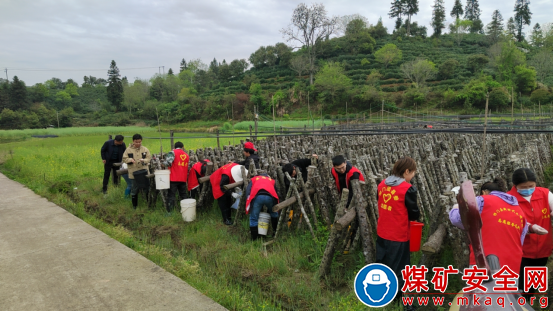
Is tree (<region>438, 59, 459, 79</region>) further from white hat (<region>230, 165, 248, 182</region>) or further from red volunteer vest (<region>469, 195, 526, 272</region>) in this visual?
red volunteer vest (<region>469, 195, 526, 272</region>)

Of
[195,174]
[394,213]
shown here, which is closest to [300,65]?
[195,174]

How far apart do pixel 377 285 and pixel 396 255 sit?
1.13 ft

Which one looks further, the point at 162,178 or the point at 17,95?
the point at 17,95

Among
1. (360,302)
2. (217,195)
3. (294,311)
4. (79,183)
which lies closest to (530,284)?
(360,302)

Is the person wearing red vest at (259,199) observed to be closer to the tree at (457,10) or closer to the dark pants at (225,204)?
the dark pants at (225,204)

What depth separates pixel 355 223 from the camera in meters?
3.77

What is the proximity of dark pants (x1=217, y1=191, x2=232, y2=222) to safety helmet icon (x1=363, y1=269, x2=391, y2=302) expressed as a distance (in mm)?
2914

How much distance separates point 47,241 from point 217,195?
100 inches

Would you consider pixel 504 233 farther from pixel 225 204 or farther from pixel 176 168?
pixel 176 168

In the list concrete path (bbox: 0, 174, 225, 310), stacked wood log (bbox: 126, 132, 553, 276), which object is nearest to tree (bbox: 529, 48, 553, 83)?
stacked wood log (bbox: 126, 132, 553, 276)

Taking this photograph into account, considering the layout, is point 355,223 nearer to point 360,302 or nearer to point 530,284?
point 360,302

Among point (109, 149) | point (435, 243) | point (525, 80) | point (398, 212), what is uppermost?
point (525, 80)

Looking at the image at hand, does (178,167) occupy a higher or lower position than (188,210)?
higher

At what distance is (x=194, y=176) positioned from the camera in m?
6.14
